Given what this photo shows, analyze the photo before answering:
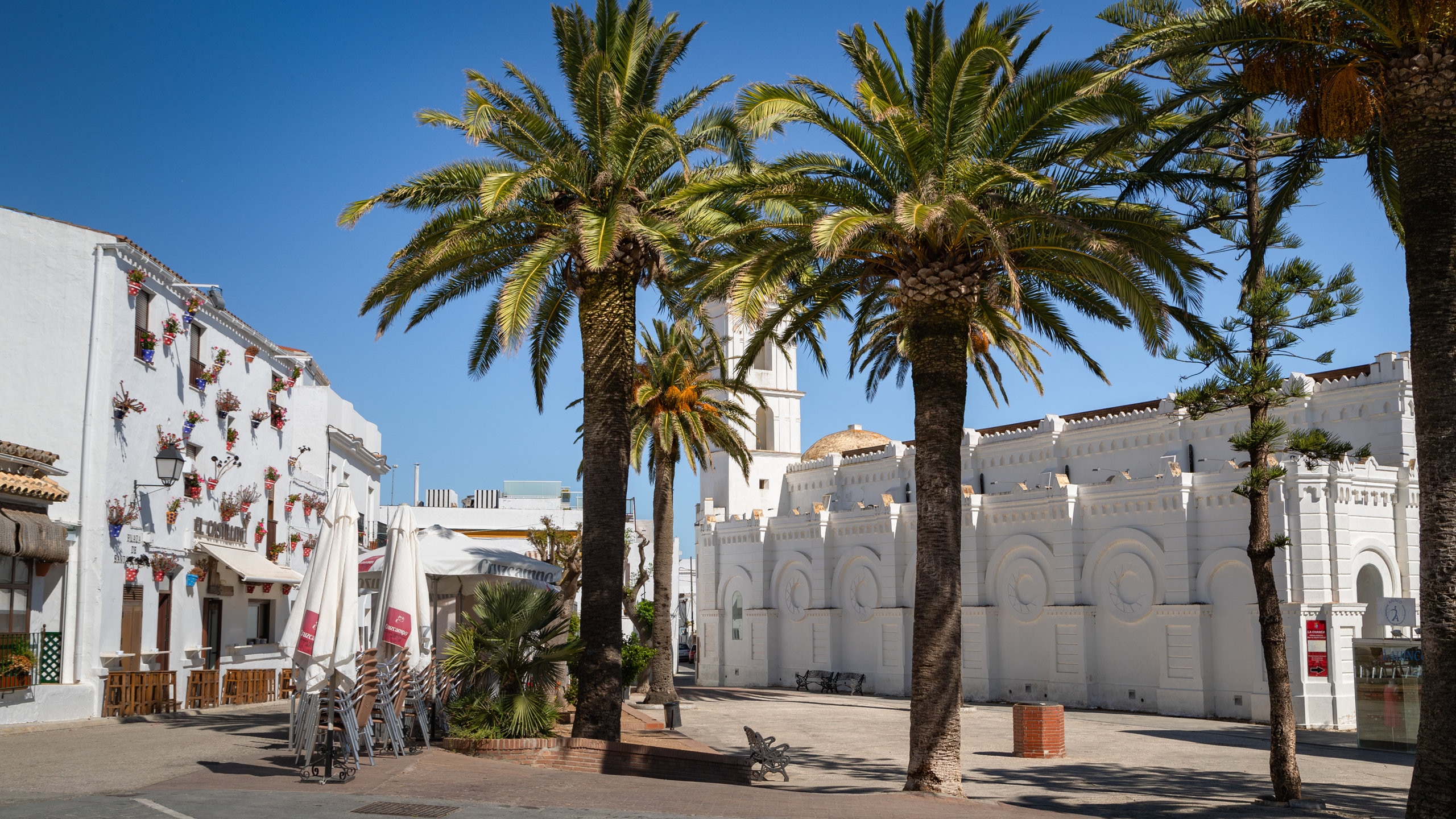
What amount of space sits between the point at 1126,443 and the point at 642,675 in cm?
1844

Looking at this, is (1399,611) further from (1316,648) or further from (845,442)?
(845,442)

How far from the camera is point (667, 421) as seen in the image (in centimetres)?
3069

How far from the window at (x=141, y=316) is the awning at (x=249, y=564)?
4.63 metres

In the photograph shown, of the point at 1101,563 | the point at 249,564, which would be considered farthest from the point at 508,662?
the point at 1101,563

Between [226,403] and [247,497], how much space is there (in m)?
2.76

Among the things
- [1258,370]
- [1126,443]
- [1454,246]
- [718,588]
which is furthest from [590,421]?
[718,588]

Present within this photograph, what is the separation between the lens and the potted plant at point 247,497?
90.8ft

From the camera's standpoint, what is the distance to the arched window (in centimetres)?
5831

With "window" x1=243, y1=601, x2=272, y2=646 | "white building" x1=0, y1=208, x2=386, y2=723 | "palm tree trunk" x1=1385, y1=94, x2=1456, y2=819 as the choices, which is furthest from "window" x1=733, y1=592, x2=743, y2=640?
"palm tree trunk" x1=1385, y1=94, x2=1456, y2=819

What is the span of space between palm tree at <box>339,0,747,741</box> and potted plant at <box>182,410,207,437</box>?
965cm

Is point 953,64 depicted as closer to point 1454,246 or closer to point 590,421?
point 1454,246

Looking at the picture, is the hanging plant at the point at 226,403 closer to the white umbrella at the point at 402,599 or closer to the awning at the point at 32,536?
the awning at the point at 32,536

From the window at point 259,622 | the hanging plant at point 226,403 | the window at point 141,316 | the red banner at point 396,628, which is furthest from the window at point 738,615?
the red banner at point 396,628

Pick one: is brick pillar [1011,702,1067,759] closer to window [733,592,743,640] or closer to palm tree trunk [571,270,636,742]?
palm tree trunk [571,270,636,742]
